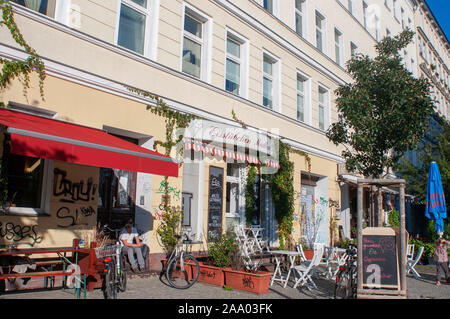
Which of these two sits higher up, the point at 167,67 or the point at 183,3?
the point at 183,3

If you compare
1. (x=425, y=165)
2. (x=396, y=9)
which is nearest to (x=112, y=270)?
(x=425, y=165)

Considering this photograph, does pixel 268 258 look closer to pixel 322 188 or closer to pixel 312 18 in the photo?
pixel 322 188

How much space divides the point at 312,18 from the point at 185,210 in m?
10.2

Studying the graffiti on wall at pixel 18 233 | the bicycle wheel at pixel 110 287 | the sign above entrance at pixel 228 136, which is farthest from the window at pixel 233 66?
the bicycle wheel at pixel 110 287

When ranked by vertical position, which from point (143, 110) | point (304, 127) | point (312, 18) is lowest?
point (143, 110)

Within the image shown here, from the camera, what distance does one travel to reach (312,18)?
631 inches

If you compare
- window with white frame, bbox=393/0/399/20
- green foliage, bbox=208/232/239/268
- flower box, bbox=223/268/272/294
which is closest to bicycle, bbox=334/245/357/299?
flower box, bbox=223/268/272/294

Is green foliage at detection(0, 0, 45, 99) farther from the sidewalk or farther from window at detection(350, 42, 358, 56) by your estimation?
window at detection(350, 42, 358, 56)

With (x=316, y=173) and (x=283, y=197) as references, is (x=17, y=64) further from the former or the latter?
(x=316, y=173)

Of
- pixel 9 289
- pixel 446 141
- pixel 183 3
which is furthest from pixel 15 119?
pixel 446 141

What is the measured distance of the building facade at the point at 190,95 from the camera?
7289mm

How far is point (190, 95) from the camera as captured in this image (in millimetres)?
10023
